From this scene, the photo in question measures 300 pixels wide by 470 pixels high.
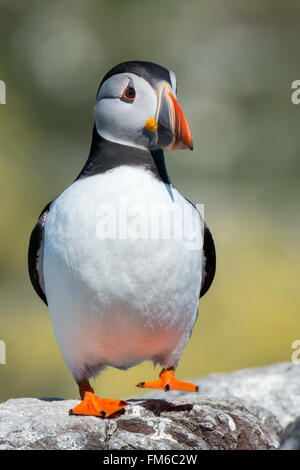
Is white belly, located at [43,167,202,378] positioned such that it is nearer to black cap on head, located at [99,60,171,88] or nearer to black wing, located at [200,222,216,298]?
black wing, located at [200,222,216,298]

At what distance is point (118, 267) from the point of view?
4.16m

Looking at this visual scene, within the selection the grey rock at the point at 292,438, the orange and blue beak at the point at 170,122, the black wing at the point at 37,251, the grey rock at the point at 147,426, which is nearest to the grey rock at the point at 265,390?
the grey rock at the point at 147,426

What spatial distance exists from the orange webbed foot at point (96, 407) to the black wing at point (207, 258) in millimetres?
1095

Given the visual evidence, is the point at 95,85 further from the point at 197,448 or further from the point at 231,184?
the point at 197,448

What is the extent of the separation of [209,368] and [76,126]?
630 cm

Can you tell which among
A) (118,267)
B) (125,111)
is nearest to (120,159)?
(125,111)

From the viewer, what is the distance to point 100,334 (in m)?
4.33

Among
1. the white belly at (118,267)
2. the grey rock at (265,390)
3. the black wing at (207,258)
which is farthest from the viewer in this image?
the grey rock at (265,390)

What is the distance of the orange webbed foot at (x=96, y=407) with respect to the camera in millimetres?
4289

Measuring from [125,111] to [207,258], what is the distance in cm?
119

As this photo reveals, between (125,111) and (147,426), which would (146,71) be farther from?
(147,426)

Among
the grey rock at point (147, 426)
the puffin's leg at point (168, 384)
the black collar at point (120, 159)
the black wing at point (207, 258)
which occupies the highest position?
the black collar at point (120, 159)

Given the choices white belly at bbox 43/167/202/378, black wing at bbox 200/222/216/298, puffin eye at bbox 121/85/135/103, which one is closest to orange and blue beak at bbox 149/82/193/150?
puffin eye at bbox 121/85/135/103

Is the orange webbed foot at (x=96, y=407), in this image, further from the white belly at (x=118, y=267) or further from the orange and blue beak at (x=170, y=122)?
the orange and blue beak at (x=170, y=122)
